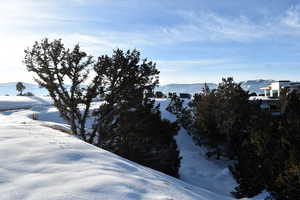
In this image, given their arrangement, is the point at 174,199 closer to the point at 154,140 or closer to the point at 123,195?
the point at 123,195

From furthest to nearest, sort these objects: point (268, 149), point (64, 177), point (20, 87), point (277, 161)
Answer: point (20, 87)
point (268, 149)
point (277, 161)
point (64, 177)

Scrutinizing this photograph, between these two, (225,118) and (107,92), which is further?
(225,118)

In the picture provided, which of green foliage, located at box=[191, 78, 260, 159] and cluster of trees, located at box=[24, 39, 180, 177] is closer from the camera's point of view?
cluster of trees, located at box=[24, 39, 180, 177]

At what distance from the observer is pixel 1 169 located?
516cm

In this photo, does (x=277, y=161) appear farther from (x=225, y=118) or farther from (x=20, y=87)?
(x=20, y=87)

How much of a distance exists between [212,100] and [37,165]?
96.0 ft

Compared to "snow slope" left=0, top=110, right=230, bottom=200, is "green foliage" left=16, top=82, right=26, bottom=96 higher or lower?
higher

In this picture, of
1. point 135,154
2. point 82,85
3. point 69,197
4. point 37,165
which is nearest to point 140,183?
point 69,197

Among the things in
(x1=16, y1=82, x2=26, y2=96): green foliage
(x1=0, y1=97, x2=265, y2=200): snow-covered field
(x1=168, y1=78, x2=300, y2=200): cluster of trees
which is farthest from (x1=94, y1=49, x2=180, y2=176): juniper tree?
(x1=16, y1=82, x2=26, y2=96): green foliage

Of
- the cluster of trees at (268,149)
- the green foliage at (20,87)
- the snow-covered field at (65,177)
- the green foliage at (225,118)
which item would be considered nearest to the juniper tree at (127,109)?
the cluster of trees at (268,149)

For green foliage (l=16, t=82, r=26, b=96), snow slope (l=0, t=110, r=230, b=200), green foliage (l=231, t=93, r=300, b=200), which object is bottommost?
green foliage (l=231, t=93, r=300, b=200)

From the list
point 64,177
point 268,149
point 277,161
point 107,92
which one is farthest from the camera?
point 107,92

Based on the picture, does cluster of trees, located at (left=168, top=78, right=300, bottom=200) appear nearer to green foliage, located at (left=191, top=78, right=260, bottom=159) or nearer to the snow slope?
green foliage, located at (left=191, top=78, right=260, bottom=159)

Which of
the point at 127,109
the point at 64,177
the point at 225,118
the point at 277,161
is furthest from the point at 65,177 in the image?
the point at 225,118
